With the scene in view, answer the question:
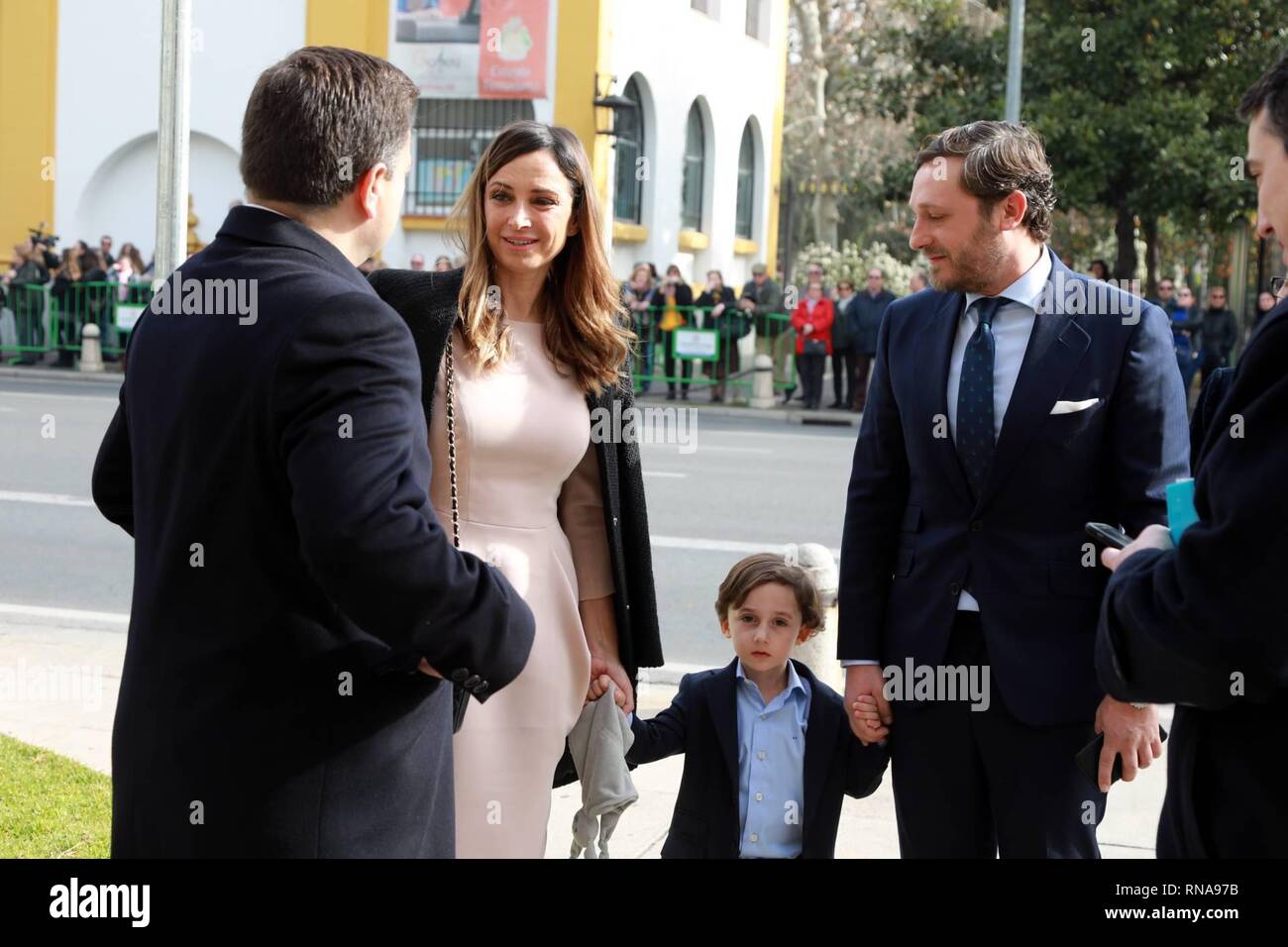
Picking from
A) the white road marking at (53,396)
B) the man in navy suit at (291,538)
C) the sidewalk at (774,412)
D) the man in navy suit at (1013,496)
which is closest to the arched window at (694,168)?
the sidewalk at (774,412)

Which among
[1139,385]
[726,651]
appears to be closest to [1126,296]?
[1139,385]

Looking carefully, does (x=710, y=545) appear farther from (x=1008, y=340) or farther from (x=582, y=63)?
(x=582, y=63)

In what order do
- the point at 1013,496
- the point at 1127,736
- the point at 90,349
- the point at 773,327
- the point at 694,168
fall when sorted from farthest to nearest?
the point at 694,168, the point at 90,349, the point at 773,327, the point at 1013,496, the point at 1127,736

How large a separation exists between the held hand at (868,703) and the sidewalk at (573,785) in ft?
4.67

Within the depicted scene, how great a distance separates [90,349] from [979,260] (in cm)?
2150

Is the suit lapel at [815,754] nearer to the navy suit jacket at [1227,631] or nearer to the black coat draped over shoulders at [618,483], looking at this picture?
the black coat draped over shoulders at [618,483]

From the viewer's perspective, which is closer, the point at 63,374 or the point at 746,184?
the point at 63,374

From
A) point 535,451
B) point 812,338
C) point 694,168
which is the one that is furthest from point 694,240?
point 535,451

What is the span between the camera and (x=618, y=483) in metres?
3.64

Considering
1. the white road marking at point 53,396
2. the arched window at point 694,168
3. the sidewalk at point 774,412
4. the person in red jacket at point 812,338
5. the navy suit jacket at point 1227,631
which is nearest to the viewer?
the navy suit jacket at point 1227,631

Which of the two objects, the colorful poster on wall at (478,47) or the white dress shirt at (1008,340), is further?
the colorful poster on wall at (478,47)

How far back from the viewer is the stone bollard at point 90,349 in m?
22.9

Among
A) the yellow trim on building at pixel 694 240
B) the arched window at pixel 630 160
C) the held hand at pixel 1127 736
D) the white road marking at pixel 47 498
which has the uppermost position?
the arched window at pixel 630 160
